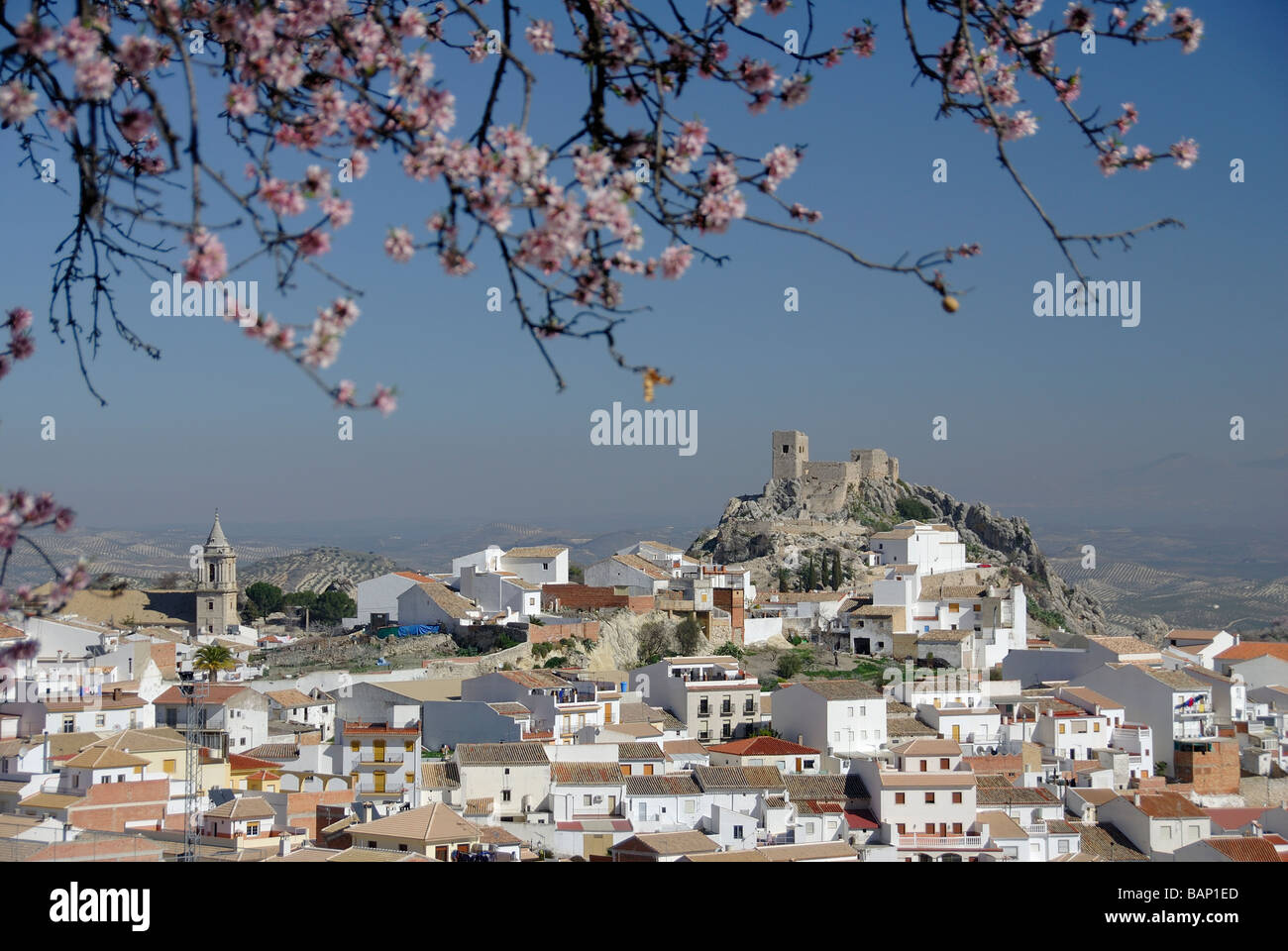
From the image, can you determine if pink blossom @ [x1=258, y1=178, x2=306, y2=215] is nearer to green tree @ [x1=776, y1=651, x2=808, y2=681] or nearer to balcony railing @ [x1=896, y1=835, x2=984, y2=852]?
balcony railing @ [x1=896, y1=835, x2=984, y2=852]

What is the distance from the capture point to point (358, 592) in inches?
1178

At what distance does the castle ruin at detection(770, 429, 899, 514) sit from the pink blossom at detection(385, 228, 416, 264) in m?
45.4

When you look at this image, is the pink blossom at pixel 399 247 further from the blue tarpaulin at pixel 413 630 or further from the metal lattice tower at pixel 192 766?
the blue tarpaulin at pixel 413 630

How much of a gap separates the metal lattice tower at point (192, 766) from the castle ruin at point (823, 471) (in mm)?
27413

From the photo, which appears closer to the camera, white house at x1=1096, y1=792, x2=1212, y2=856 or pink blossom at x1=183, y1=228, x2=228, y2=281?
pink blossom at x1=183, y1=228, x2=228, y2=281

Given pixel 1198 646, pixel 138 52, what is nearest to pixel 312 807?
pixel 138 52

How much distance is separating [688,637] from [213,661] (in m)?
9.46

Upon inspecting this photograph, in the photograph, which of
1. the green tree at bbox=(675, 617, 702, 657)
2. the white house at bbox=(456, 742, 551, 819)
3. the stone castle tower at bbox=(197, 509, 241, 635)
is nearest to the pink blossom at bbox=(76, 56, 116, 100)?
the white house at bbox=(456, 742, 551, 819)

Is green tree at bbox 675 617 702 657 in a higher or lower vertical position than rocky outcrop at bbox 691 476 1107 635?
lower

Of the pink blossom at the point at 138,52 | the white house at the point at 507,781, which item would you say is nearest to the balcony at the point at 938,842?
the white house at the point at 507,781

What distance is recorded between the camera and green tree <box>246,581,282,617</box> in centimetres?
4125

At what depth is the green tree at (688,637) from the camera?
94.3ft
